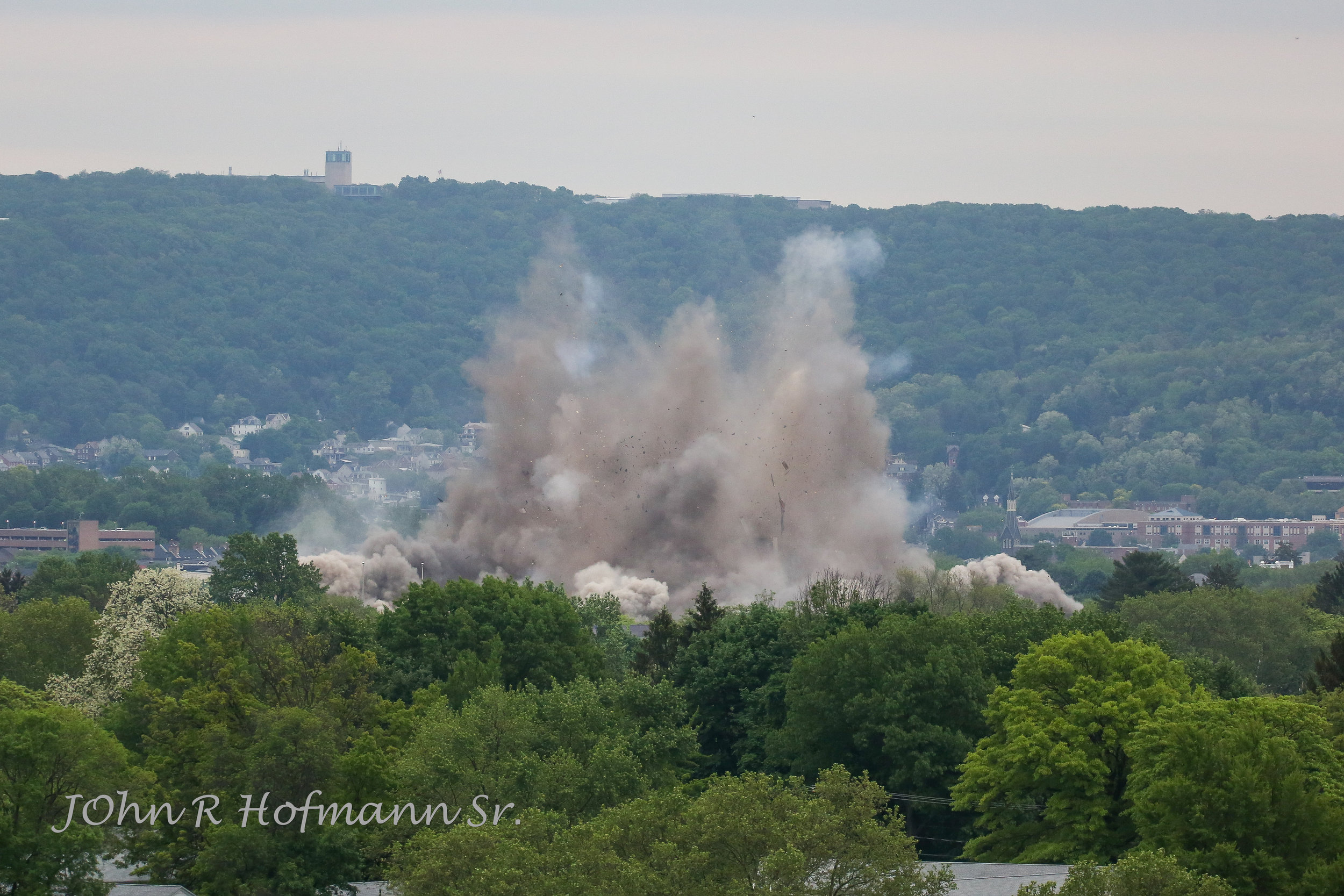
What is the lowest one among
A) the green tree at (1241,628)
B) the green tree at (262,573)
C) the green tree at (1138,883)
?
the green tree at (1241,628)

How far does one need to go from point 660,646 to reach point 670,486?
150 feet

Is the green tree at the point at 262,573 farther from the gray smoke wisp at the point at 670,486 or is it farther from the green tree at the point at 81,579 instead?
the gray smoke wisp at the point at 670,486

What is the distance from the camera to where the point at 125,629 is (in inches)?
3196

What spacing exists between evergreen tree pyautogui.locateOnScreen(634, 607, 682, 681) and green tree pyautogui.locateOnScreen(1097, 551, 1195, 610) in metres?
44.0

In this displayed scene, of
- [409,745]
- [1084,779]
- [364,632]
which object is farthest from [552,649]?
[1084,779]

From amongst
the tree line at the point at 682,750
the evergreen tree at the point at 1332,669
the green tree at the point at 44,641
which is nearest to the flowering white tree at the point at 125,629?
the tree line at the point at 682,750

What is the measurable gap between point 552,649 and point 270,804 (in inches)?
830

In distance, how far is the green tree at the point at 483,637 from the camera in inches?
2889

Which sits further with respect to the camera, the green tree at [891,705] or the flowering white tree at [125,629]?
the flowering white tree at [125,629]

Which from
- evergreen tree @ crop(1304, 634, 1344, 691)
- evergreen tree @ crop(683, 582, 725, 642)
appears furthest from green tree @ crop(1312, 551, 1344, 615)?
evergreen tree @ crop(1304, 634, 1344, 691)

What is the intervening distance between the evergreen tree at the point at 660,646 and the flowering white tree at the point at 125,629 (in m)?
16.4

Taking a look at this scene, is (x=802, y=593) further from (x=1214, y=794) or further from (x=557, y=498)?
(x=1214, y=794)

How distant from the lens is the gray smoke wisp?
125500mm

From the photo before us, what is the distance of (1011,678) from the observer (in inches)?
2544
